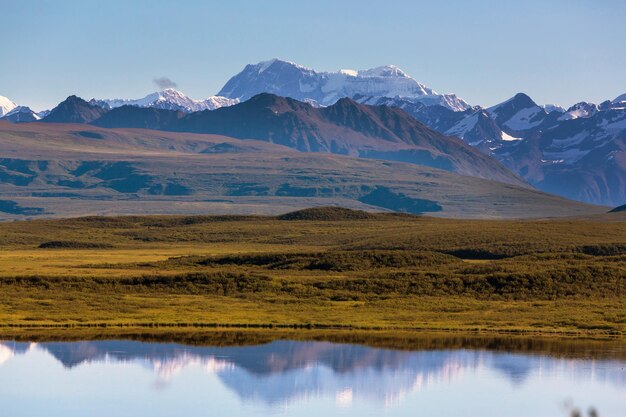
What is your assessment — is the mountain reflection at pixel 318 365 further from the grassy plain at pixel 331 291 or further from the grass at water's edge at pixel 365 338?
the grassy plain at pixel 331 291

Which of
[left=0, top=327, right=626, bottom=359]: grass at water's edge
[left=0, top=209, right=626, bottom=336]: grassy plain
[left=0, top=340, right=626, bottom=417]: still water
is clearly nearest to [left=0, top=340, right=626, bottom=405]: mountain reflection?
[left=0, top=340, right=626, bottom=417]: still water

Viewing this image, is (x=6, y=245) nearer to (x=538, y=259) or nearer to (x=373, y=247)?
(x=373, y=247)

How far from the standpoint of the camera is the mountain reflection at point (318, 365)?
58156mm

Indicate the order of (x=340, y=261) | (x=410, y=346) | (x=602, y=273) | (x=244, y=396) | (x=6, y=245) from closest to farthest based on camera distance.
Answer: (x=244, y=396), (x=410, y=346), (x=602, y=273), (x=340, y=261), (x=6, y=245)

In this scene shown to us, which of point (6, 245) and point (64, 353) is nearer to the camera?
point (64, 353)

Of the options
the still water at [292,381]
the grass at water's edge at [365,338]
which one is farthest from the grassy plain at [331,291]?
the still water at [292,381]

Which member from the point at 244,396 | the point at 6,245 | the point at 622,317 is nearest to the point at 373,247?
the point at 6,245

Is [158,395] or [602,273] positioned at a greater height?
[602,273]

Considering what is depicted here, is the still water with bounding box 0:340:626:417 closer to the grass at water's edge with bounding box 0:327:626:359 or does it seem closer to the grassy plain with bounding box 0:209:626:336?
the grass at water's edge with bounding box 0:327:626:359

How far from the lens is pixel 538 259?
12550 cm

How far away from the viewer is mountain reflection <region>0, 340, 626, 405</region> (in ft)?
191

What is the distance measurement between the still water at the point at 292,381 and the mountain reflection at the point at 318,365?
0.06 metres

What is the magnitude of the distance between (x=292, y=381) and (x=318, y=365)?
4.13 metres

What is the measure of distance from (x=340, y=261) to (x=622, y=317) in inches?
1609
